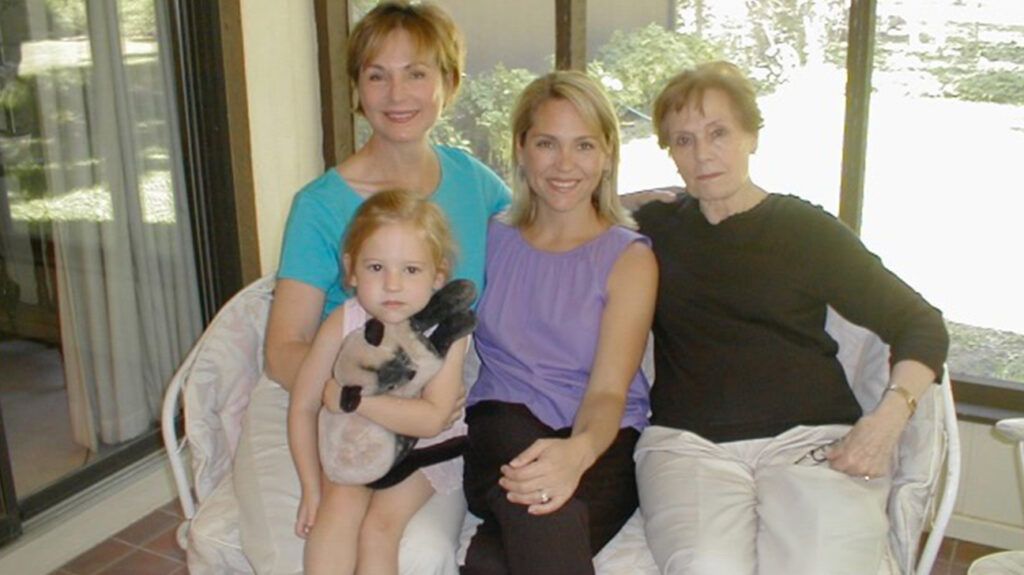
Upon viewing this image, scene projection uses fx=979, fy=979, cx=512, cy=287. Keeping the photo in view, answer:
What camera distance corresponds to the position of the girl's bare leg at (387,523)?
1.63m

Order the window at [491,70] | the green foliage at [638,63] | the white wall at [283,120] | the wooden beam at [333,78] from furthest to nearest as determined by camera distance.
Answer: the window at [491,70] < the wooden beam at [333,78] < the green foliage at [638,63] < the white wall at [283,120]

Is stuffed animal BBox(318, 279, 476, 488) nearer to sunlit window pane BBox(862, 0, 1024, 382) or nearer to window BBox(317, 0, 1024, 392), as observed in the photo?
window BBox(317, 0, 1024, 392)

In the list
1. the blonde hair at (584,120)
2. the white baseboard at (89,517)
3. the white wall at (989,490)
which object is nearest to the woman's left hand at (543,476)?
the blonde hair at (584,120)

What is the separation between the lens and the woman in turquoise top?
183cm

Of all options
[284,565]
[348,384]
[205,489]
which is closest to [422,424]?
[348,384]

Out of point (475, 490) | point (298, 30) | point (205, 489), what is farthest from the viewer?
point (298, 30)

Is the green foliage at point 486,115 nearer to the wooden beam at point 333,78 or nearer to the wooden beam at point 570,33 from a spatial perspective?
the wooden beam at point 333,78

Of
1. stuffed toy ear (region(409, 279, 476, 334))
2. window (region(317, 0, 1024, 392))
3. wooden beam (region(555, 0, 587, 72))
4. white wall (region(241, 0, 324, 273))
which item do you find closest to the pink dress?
stuffed toy ear (region(409, 279, 476, 334))

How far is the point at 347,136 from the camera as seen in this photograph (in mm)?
3320

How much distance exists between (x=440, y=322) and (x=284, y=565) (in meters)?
0.50

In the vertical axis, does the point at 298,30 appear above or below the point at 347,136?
above

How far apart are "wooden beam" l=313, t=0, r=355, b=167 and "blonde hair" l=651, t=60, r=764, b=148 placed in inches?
60.0

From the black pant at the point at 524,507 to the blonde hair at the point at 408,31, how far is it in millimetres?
706

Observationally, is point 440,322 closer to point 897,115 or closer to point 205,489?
point 205,489
